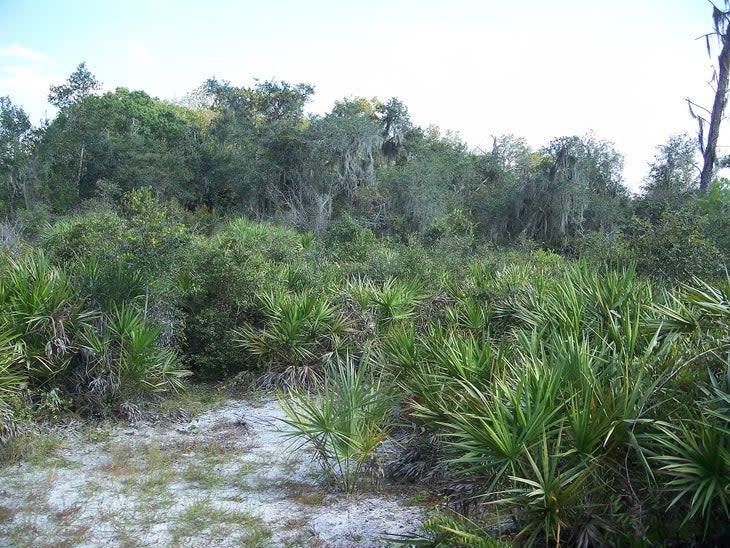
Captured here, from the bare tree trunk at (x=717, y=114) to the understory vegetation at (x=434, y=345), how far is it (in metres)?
0.74

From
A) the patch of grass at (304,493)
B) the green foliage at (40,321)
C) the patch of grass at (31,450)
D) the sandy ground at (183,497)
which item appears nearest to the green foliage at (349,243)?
the green foliage at (40,321)

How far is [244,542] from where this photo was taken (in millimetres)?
5055

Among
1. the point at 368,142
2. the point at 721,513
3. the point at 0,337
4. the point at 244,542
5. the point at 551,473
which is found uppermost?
the point at 368,142

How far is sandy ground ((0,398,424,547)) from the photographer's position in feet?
16.9

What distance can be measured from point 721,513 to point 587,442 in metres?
0.88

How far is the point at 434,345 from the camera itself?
6648 millimetres

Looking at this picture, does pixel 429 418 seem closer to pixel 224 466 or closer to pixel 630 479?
pixel 630 479

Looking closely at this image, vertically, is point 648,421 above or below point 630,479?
above

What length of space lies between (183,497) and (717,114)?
24859 millimetres

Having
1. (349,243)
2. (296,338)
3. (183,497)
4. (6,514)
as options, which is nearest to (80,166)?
(349,243)

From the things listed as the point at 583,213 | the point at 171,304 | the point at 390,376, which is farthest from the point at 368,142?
the point at 390,376

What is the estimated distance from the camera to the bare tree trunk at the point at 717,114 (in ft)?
78.1

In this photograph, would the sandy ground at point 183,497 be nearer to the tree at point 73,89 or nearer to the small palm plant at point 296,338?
the small palm plant at point 296,338

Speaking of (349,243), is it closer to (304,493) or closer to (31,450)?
(31,450)
